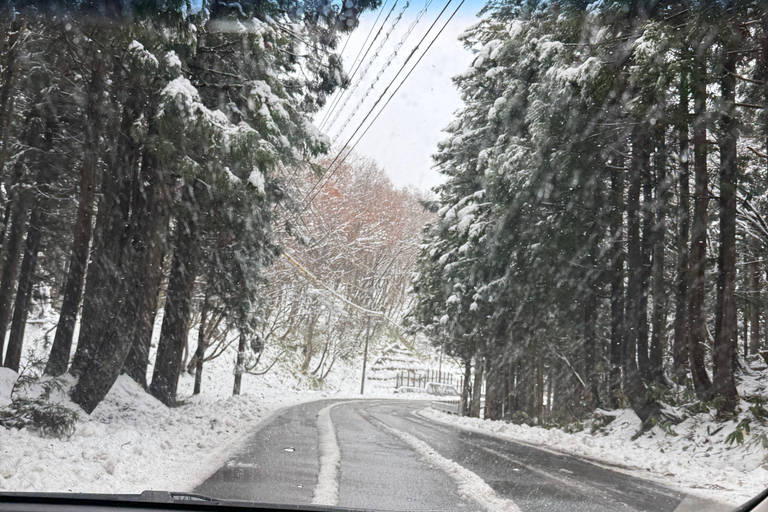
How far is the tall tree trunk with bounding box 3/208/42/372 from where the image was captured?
14009mm

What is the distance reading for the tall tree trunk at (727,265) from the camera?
33.4 ft

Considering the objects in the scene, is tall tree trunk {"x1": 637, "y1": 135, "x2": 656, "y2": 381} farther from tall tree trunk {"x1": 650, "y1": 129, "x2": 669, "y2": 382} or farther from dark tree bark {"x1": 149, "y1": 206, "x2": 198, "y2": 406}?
dark tree bark {"x1": 149, "y1": 206, "x2": 198, "y2": 406}

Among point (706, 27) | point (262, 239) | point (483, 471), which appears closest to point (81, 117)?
point (262, 239)

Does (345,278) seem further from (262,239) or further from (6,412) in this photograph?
(6,412)

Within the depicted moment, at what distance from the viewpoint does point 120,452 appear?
6359 millimetres

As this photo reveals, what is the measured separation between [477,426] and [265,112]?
1083cm

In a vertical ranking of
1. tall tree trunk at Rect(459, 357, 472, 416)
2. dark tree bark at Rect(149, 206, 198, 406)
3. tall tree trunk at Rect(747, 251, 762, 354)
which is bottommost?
tall tree trunk at Rect(459, 357, 472, 416)

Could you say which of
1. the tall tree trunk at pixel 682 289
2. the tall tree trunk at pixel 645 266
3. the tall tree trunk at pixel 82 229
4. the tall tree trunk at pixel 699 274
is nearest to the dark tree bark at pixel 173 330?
the tall tree trunk at pixel 82 229

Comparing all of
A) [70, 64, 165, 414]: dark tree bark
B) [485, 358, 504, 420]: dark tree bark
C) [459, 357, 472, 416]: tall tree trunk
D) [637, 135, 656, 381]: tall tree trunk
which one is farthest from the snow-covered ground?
[459, 357, 472, 416]: tall tree trunk

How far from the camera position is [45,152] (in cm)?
1266

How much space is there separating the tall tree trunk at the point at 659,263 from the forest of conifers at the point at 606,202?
5 cm

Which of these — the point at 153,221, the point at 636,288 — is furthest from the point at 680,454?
the point at 153,221

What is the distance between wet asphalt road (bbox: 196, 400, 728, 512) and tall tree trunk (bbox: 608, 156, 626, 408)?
5836 millimetres

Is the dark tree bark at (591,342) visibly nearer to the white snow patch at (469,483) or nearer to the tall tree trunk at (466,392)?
the white snow patch at (469,483)
